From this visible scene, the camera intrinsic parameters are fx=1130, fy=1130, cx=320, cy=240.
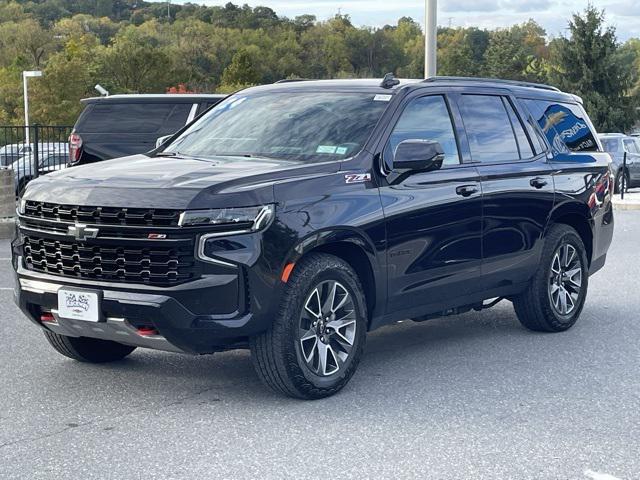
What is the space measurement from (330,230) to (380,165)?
74cm

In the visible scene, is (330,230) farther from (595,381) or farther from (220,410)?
(595,381)

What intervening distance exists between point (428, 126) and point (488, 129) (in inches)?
29.7

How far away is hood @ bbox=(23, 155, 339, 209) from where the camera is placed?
6.01 meters

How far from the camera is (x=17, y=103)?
9438 centimetres

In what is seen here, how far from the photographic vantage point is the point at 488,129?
8.06m

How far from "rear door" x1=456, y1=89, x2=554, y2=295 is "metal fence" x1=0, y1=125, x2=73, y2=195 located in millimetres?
11732

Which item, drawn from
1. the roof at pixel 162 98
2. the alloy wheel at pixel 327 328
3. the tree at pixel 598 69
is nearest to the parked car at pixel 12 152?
the roof at pixel 162 98

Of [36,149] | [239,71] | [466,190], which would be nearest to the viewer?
[466,190]

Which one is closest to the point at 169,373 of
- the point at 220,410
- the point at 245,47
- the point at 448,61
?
the point at 220,410

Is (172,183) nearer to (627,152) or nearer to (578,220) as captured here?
(578,220)

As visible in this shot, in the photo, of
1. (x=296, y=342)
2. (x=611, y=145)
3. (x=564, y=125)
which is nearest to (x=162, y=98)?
(x=564, y=125)

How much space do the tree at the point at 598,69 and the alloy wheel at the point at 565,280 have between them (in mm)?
52278

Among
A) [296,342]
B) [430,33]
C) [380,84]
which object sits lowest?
[296,342]

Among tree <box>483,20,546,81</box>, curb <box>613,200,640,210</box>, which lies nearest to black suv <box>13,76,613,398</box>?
curb <box>613,200,640,210</box>
